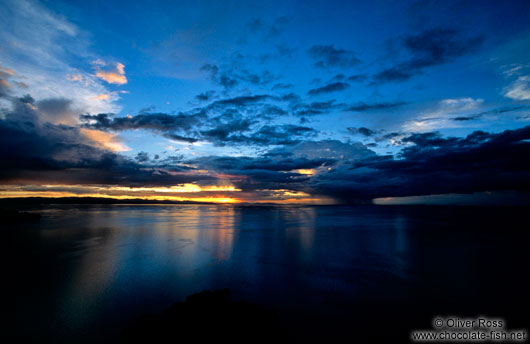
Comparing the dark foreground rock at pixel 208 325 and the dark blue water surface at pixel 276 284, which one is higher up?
the dark foreground rock at pixel 208 325

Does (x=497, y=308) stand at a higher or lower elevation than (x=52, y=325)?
lower

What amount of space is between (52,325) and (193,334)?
512cm

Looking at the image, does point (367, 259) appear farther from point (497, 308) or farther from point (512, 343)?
point (512, 343)

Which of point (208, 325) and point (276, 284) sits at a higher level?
point (208, 325)

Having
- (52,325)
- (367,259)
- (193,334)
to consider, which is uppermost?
(193,334)

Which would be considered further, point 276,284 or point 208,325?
point 276,284

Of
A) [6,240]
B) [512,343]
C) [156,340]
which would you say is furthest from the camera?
[6,240]

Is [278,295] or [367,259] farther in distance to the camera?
[367,259]

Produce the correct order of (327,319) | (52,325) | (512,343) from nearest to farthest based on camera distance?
1. (512,343)
2. (52,325)
3. (327,319)

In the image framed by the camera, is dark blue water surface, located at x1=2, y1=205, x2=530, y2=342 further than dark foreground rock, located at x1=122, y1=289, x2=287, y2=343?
Yes

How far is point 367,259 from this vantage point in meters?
16.8

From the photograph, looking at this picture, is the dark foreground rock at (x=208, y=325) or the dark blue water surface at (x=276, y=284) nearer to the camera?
the dark foreground rock at (x=208, y=325)

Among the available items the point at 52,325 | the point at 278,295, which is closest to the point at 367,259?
the point at 278,295

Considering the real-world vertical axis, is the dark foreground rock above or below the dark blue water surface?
above
